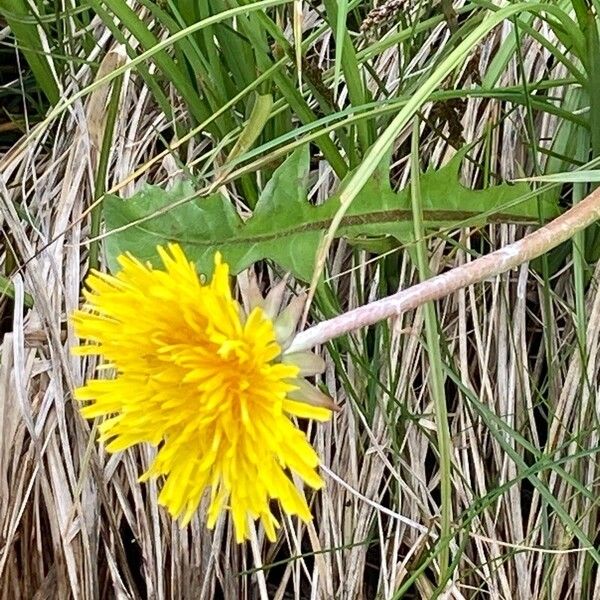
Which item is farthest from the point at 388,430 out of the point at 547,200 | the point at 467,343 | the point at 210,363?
the point at 210,363

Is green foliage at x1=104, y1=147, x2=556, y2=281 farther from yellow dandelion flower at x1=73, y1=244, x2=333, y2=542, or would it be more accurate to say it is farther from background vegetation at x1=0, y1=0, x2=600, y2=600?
yellow dandelion flower at x1=73, y1=244, x2=333, y2=542

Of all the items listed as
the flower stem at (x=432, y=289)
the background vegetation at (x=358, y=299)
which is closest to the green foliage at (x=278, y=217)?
the background vegetation at (x=358, y=299)

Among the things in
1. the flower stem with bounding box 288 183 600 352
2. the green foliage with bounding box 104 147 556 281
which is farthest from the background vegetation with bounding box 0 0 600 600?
the flower stem with bounding box 288 183 600 352

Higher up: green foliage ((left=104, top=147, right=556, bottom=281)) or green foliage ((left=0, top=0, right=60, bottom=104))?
green foliage ((left=0, top=0, right=60, bottom=104))

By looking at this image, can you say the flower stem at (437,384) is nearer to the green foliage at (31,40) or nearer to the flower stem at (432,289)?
the flower stem at (432,289)

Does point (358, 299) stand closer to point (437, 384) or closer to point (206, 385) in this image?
A: point (437, 384)

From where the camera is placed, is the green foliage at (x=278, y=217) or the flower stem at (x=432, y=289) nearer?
the flower stem at (x=432, y=289)

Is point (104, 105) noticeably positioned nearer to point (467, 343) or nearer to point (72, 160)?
point (72, 160)

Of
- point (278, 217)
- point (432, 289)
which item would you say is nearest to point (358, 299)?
point (278, 217)
